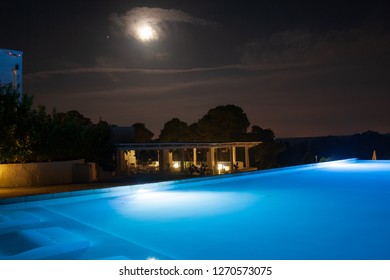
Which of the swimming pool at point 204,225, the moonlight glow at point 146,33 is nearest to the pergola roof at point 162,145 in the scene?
the moonlight glow at point 146,33

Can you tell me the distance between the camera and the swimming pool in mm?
4156

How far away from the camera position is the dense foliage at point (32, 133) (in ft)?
35.7

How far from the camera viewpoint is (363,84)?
32188 millimetres

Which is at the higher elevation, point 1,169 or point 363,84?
point 363,84

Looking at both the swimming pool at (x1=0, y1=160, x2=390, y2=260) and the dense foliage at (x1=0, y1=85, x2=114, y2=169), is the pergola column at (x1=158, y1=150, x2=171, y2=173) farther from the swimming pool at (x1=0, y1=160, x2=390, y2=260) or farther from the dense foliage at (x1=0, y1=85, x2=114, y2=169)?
the swimming pool at (x1=0, y1=160, x2=390, y2=260)

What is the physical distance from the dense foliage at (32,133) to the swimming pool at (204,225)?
374 centimetres

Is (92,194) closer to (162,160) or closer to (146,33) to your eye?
(146,33)

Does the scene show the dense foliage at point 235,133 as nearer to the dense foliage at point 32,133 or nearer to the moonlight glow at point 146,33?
the moonlight glow at point 146,33

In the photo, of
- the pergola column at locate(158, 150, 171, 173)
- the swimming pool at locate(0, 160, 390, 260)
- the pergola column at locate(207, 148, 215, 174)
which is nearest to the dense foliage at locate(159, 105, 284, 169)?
the pergola column at locate(207, 148, 215, 174)

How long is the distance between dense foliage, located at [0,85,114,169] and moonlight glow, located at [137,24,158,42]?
23.2 feet

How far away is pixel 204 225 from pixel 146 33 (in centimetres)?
1472

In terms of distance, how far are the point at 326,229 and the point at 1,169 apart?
8.74 meters

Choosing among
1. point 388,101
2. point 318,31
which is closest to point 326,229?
point 318,31

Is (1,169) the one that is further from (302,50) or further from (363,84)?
(363,84)
